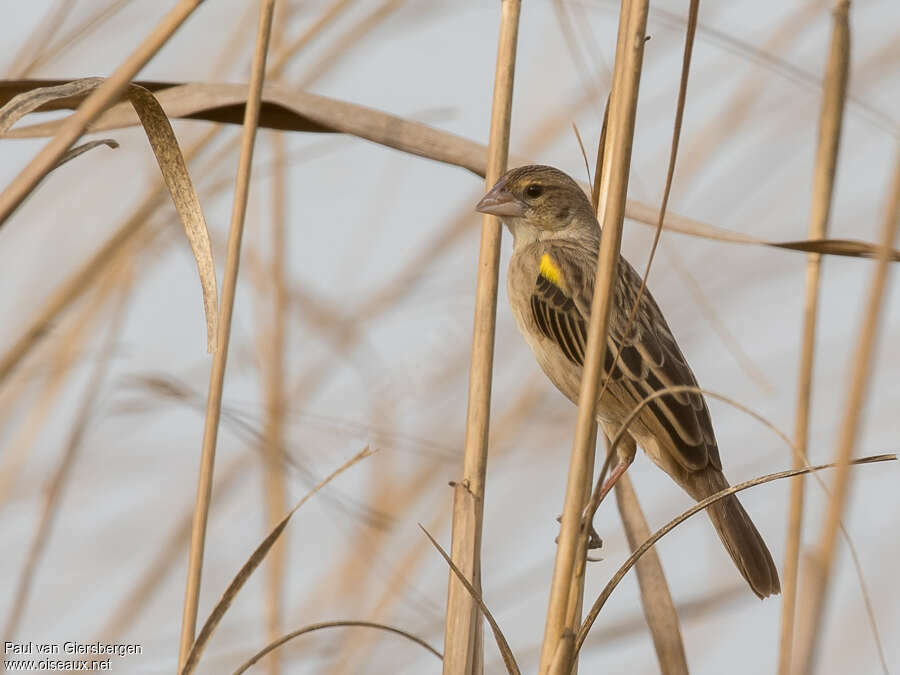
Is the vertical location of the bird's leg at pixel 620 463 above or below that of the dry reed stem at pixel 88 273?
below

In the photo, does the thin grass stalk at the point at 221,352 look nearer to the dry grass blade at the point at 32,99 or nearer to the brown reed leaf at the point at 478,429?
the dry grass blade at the point at 32,99

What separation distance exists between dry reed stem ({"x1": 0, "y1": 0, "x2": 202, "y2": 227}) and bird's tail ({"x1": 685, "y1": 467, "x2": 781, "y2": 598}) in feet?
6.31

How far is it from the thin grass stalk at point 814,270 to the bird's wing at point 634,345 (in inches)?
43.4

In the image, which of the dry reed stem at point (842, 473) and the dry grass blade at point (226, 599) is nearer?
the dry reed stem at point (842, 473)

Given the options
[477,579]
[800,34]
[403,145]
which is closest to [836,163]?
[403,145]

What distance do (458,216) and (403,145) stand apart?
1.58 metres

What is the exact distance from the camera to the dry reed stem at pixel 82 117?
1.41 metres

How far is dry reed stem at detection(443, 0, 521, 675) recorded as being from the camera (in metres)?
2.06

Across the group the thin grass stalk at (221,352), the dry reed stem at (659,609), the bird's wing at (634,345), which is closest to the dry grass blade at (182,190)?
the thin grass stalk at (221,352)

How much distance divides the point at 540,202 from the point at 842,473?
2.40m

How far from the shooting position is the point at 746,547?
2.84 metres

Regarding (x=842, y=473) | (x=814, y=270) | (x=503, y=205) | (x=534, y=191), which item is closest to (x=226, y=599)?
(x=842, y=473)

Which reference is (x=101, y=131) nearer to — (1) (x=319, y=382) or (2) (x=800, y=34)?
(1) (x=319, y=382)

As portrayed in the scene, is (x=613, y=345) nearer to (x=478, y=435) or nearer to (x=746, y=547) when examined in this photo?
(x=746, y=547)
